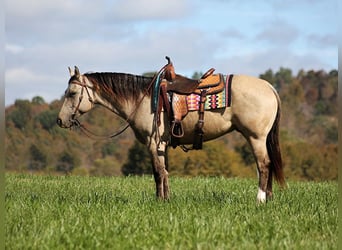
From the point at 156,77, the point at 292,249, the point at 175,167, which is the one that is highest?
the point at 156,77

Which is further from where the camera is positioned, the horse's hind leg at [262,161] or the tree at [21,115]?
the tree at [21,115]

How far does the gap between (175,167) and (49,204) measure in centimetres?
5157

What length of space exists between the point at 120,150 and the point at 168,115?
7223 cm

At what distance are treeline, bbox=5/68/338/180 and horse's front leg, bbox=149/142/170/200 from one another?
44463mm

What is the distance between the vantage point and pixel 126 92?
10094 millimetres

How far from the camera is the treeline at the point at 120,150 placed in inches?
2475

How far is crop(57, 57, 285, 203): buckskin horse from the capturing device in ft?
32.2

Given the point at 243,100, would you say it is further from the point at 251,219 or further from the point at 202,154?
the point at 202,154

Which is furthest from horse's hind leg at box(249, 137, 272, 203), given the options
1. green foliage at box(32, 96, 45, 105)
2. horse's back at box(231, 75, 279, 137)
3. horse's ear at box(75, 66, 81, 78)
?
green foliage at box(32, 96, 45, 105)

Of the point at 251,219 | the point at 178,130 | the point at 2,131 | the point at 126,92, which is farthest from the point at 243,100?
the point at 2,131

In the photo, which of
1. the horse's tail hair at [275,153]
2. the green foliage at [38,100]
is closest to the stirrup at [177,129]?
the horse's tail hair at [275,153]

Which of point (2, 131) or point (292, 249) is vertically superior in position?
point (2, 131)

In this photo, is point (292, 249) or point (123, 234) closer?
point (292, 249)

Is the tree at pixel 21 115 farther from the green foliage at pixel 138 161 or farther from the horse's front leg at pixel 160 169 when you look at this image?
the horse's front leg at pixel 160 169
